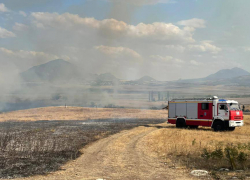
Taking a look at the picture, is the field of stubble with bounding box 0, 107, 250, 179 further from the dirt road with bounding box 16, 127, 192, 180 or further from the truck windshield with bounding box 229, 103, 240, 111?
the truck windshield with bounding box 229, 103, 240, 111

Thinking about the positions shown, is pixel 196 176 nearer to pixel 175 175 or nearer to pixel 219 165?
pixel 175 175

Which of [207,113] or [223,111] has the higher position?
[223,111]

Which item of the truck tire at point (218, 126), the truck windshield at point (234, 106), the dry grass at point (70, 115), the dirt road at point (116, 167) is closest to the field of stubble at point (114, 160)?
the dirt road at point (116, 167)

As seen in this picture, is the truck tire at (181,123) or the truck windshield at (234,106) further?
the truck tire at (181,123)

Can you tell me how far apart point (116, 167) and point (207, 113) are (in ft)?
63.1

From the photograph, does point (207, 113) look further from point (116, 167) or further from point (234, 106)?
point (116, 167)

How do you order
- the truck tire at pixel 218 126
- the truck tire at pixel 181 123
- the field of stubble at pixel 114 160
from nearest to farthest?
the field of stubble at pixel 114 160
the truck tire at pixel 218 126
the truck tire at pixel 181 123

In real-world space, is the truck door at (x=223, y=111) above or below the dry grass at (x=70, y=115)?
above

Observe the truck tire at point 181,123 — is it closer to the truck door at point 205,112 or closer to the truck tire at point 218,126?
the truck door at point 205,112

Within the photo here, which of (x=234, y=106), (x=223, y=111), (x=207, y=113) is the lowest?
(x=207, y=113)

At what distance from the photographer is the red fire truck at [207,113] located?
95.5ft

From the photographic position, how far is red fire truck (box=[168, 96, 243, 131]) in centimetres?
2911

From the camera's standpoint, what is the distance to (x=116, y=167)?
13.9 meters

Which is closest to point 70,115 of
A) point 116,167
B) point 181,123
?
point 181,123
